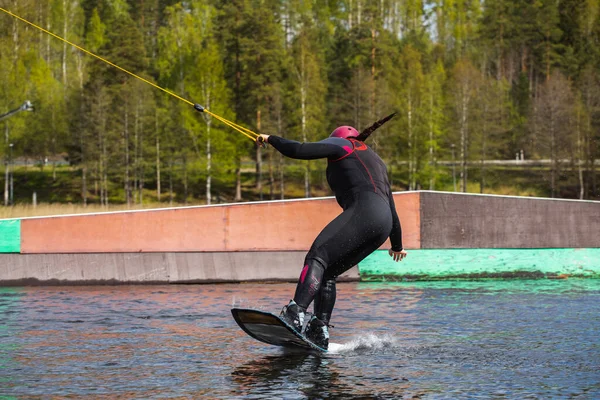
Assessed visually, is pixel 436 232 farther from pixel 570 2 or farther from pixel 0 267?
pixel 570 2

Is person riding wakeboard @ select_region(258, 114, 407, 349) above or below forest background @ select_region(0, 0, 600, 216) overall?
below

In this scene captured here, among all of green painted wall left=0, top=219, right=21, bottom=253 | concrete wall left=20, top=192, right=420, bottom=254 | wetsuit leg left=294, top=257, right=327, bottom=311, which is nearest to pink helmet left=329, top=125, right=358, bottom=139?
wetsuit leg left=294, top=257, right=327, bottom=311

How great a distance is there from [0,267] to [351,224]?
308 inches

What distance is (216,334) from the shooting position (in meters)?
9.73

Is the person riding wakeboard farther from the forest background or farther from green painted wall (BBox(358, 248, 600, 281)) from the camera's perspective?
the forest background

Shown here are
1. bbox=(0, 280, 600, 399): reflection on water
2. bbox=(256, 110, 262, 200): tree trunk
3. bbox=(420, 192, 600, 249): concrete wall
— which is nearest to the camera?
bbox=(0, 280, 600, 399): reflection on water

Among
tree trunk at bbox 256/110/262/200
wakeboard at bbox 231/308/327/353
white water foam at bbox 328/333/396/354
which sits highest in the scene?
tree trunk at bbox 256/110/262/200

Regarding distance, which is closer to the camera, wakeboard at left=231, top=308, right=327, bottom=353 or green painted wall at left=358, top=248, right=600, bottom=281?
wakeboard at left=231, top=308, right=327, bottom=353

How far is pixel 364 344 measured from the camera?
29.4 ft

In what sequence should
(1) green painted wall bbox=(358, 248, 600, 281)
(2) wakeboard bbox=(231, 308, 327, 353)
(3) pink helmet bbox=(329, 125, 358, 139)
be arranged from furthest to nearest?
1. (1) green painted wall bbox=(358, 248, 600, 281)
2. (3) pink helmet bbox=(329, 125, 358, 139)
3. (2) wakeboard bbox=(231, 308, 327, 353)

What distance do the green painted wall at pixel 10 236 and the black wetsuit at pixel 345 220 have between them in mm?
7554

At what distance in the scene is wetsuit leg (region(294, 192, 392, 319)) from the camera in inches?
334

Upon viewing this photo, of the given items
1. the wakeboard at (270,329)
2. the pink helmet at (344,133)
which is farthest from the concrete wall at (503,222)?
the wakeboard at (270,329)

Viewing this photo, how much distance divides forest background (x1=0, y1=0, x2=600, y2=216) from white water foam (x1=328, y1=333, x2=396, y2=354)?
5790cm
